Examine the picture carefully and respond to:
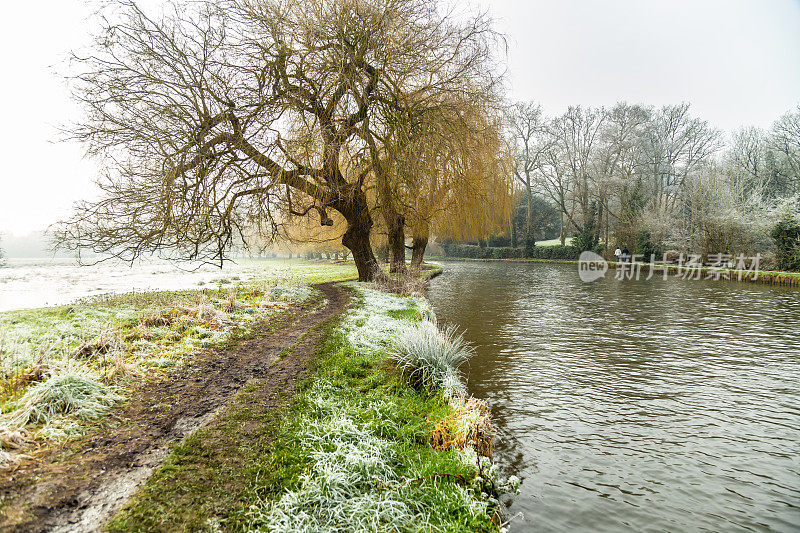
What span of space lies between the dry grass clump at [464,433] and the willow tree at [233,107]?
8.11 metres

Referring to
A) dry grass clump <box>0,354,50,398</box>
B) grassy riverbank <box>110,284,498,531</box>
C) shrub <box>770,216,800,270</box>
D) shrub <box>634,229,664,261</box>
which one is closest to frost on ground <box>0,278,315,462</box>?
dry grass clump <box>0,354,50,398</box>

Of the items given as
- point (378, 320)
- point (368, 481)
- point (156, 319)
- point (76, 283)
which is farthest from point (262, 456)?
point (76, 283)

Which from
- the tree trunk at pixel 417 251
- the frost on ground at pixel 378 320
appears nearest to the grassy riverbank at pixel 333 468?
the frost on ground at pixel 378 320

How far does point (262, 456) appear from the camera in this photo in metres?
3.31

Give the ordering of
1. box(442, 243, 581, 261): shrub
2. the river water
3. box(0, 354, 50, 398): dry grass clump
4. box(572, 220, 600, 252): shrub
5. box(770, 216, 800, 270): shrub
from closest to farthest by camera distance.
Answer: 1. the river water
2. box(0, 354, 50, 398): dry grass clump
3. box(770, 216, 800, 270): shrub
4. box(572, 220, 600, 252): shrub
5. box(442, 243, 581, 261): shrub

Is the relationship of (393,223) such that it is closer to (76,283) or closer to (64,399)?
(64,399)

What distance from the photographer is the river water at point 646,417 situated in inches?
139

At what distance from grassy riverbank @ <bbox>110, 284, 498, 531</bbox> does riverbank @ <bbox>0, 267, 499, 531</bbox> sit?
12 mm

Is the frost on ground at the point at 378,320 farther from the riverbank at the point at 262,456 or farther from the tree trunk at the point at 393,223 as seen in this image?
the tree trunk at the point at 393,223

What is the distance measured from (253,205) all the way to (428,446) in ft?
33.0

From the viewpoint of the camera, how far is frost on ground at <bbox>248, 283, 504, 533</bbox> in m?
2.63

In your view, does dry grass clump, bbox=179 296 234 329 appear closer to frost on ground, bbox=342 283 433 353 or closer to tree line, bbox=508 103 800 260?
frost on ground, bbox=342 283 433 353

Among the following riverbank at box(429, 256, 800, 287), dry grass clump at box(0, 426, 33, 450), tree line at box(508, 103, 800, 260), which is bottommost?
dry grass clump at box(0, 426, 33, 450)

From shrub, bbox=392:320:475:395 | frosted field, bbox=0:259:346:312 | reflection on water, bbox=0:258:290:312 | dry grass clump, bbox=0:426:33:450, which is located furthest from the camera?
frosted field, bbox=0:259:346:312
